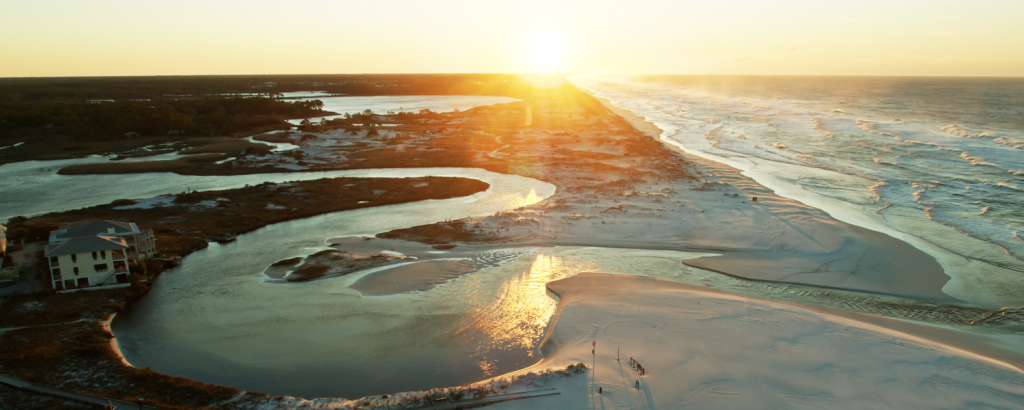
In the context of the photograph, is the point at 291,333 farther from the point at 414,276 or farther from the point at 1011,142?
the point at 1011,142

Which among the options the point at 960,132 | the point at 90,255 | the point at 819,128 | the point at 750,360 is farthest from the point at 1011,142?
the point at 90,255

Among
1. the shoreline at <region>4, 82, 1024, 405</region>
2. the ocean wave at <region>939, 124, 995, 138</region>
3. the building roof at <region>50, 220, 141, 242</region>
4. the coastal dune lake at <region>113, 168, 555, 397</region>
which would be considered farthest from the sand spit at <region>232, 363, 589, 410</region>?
the ocean wave at <region>939, 124, 995, 138</region>

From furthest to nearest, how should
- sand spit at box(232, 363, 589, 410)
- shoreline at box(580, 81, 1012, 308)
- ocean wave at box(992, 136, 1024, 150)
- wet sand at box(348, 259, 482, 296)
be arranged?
ocean wave at box(992, 136, 1024, 150), wet sand at box(348, 259, 482, 296), shoreline at box(580, 81, 1012, 308), sand spit at box(232, 363, 589, 410)

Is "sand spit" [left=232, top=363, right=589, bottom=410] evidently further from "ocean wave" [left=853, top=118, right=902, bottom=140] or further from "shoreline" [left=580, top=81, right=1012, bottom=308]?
"ocean wave" [left=853, top=118, right=902, bottom=140]

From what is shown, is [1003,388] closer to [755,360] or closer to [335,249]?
[755,360]

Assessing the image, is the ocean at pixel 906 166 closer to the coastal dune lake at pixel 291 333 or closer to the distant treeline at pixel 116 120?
the coastal dune lake at pixel 291 333

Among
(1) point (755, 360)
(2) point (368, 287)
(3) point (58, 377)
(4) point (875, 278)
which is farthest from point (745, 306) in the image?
(3) point (58, 377)
